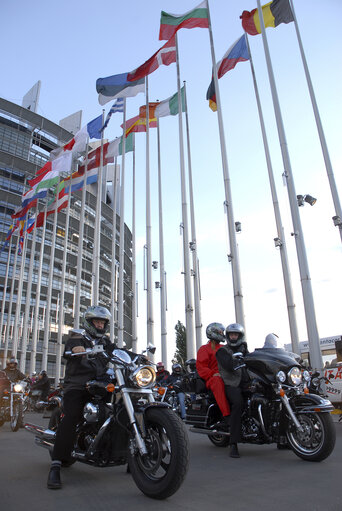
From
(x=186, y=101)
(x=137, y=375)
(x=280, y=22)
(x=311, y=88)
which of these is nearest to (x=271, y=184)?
(x=311, y=88)

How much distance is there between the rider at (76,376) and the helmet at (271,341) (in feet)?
8.44

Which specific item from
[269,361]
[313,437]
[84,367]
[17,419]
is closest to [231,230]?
[17,419]

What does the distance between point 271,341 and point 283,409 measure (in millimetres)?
1222

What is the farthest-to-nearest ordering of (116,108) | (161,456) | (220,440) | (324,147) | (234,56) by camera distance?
(116,108) < (234,56) < (324,147) < (220,440) < (161,456)

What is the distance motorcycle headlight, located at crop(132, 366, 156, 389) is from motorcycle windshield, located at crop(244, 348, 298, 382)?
195cm

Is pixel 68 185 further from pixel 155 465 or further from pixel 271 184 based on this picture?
pixel 155 465

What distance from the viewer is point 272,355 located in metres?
4.98

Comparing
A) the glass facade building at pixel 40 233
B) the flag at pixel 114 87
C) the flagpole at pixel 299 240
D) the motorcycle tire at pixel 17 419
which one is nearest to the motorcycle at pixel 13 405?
the motorcycle tire at pixel 17 419

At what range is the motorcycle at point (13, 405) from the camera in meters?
9.33

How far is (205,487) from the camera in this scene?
3.40 meters

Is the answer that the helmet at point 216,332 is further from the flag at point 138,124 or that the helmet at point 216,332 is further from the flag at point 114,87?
the flag at point 138,124

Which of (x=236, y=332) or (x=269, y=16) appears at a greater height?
(x=269, y=16)

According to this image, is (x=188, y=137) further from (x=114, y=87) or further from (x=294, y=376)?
(x=294, y=376)

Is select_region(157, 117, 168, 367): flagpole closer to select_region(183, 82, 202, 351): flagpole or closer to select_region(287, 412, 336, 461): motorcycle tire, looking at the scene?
select_region(183, 82, 202, 351): flagpole
